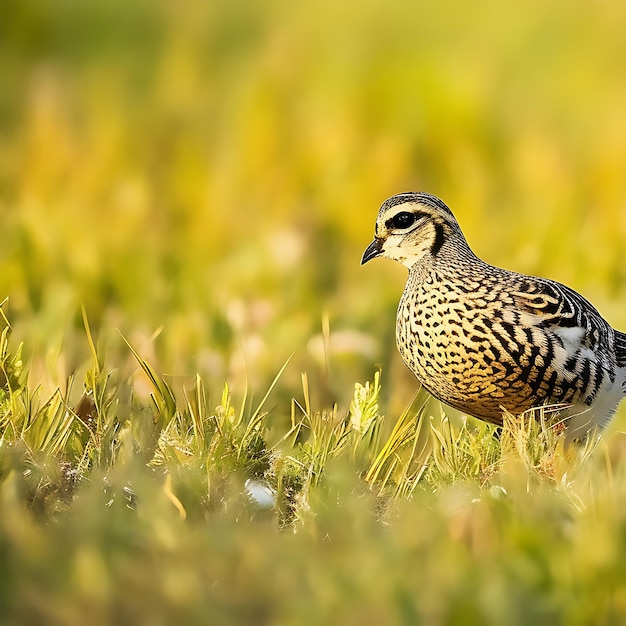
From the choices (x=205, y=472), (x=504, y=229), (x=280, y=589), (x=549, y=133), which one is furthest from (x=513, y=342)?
(x=549, y=133)

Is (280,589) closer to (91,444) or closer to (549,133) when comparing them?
(91,444)

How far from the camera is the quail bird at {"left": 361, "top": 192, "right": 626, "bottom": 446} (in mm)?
3422

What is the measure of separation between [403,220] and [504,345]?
2.51 feet

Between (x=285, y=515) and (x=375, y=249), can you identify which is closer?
(x=285, y=515)

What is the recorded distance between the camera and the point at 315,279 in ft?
20.2

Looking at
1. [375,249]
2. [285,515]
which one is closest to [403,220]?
[375,249]

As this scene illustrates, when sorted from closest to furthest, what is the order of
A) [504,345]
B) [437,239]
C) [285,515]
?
1. [285,515]
2. [504,345]
3. [437,239]

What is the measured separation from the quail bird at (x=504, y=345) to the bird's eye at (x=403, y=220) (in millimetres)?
163

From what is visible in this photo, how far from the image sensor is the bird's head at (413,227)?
3992mm

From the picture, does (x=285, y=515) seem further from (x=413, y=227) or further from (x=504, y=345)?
(x=413, y=227)

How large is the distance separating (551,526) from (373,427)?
3.18 ft

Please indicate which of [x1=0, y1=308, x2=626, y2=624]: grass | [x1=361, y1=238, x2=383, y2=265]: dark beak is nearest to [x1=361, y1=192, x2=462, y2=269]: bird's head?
[x1=361, y1=238, x2=383, y2=265]: dark beak

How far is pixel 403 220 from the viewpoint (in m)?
4.01

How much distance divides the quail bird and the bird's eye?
0.16m
